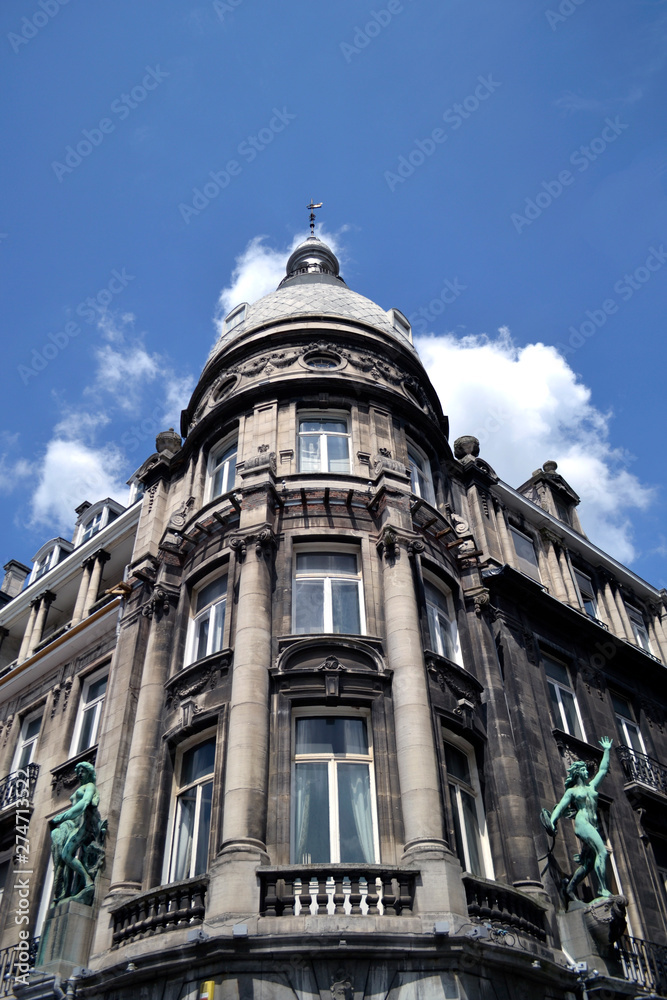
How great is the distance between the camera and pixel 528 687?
22250mm

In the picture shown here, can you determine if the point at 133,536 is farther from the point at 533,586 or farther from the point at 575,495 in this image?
the point at 575,495

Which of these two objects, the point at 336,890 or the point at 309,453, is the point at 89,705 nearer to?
the point at 309,453

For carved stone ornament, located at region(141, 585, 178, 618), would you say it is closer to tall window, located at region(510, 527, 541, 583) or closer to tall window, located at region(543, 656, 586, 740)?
tall window, located at region(543, 656, 586, 740)

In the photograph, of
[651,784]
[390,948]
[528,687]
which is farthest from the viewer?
[651,784]

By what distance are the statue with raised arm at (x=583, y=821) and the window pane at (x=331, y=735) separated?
5.22m

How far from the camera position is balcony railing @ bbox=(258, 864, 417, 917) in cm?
1369

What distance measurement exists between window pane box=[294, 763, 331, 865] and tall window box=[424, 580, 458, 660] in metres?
4.68

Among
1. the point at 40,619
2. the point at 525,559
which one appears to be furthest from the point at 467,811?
the point at 40,619

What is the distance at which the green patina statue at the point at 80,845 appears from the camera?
1698 cm

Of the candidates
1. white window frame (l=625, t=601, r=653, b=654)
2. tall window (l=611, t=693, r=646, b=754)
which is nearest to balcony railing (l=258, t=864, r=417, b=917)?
tall window (l=611, t=693, r=646, b=754)

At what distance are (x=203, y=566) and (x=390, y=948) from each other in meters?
10.2

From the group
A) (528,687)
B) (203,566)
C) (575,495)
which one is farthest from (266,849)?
(575,495)

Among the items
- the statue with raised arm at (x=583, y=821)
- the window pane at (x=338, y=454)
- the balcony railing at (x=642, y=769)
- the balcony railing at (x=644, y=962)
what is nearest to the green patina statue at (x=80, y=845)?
the window pane at (x=338, y=454)

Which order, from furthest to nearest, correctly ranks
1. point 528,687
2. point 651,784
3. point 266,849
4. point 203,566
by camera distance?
point 651,784, point 528,687, point 203,566, point 266,849
